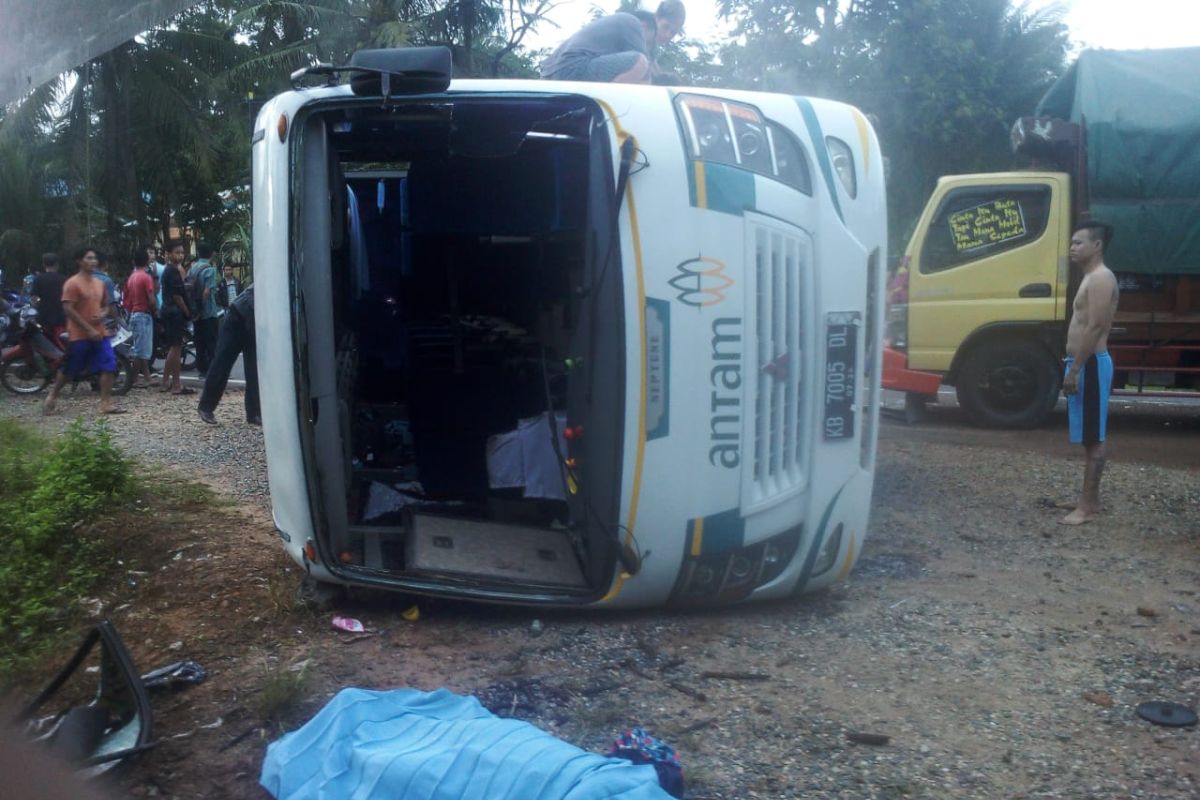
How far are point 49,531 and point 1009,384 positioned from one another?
7.62 meters

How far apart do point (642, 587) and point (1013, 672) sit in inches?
55.2

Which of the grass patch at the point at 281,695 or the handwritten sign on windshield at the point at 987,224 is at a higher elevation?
the handwritten sign on windshield at the point at 987,224

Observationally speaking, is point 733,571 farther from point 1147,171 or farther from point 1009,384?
point 1147,171

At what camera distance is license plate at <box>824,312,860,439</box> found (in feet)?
14.8

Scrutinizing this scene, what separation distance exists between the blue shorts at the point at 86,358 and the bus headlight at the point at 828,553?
8117 mm

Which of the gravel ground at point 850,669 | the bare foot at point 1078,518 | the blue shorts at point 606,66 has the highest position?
the blue shorts at point 606,66

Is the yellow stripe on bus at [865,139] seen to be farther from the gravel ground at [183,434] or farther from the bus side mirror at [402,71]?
the gravel ground at [183,434]

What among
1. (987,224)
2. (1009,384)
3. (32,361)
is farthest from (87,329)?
(1009,384)

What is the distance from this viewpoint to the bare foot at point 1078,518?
629 centimetres

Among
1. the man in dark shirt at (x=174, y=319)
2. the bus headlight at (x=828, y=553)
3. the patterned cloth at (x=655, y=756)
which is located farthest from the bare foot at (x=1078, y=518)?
the man in dark shirt at (x=174, y=319)

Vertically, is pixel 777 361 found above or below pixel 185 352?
above

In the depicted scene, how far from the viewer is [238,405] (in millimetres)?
10875

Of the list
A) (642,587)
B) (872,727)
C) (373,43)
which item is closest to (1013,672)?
→ (872,727)

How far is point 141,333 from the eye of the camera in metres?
12.1
